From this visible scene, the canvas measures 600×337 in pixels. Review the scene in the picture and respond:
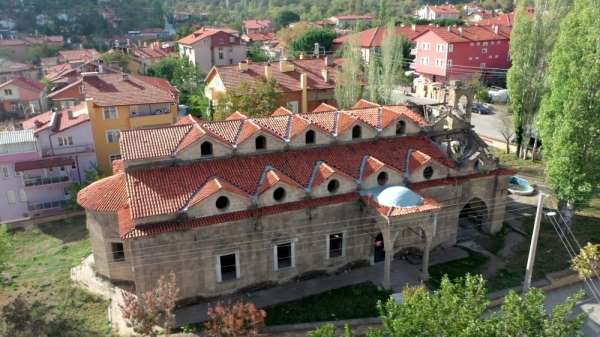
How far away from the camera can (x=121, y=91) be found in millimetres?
47406

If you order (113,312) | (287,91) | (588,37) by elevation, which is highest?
(588,37)

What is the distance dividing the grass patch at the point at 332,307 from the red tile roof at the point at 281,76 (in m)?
30.1

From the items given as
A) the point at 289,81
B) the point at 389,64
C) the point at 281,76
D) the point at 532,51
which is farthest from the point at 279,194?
the point at 389,64

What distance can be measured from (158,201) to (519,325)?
17.9m

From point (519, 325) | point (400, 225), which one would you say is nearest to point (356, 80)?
point (400, 225)

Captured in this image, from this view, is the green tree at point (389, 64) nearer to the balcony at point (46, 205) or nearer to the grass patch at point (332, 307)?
the grass patch at point (332, 307)

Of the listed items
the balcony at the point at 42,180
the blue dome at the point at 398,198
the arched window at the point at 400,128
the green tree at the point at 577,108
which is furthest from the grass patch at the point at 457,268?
the balcony at the point at 42,180

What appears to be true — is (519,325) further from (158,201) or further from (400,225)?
(158,201)

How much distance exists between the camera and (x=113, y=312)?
26.5m

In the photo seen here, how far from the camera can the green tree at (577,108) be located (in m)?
29.8

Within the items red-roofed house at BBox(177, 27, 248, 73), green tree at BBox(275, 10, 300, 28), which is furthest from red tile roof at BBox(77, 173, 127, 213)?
green tree at BBox(275, 10, 300, 28)

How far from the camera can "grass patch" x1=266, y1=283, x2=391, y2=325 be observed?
25188 millimetres

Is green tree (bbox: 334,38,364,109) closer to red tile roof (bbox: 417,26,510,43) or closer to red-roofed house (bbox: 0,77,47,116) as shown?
red tile roof (bbox: 417,26,510,43)

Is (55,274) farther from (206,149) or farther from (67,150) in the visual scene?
(67,150)
